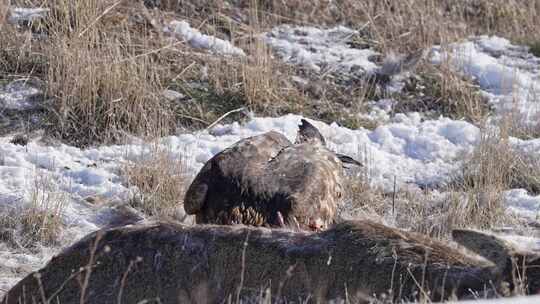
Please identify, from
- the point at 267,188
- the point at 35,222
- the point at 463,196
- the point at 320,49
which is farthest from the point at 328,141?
the point at 35,222

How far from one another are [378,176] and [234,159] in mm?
2087

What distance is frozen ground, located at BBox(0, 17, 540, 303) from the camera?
8.08 meters

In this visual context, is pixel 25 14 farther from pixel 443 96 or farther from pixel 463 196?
pixel 463 196

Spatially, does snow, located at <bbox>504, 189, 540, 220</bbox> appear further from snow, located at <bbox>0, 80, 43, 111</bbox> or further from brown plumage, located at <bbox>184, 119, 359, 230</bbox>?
snow, located at <bbox>0, 80, 43, 111</bbox>

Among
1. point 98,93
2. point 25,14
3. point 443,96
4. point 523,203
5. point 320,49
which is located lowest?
point 523,203

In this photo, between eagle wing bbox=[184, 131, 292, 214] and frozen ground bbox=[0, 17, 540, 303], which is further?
frozen ground bbox=[0, 17, 540, 303]

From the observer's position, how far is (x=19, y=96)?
9812 millimetres

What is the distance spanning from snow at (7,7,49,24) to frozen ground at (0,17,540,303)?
103cm

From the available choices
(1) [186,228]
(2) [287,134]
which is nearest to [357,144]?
(2) [287,134]

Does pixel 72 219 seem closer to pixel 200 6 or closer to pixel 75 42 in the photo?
pixel 75 42

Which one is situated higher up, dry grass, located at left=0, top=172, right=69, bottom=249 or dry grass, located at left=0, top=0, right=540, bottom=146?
dry grass, located at left=0, top=0, right=540, bottom=146

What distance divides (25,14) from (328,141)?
3243mm

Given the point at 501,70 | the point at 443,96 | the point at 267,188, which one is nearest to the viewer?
the point at 267,188

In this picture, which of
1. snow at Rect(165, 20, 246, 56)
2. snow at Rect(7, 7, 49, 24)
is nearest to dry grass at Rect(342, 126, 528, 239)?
snow at Rect(165, 20, 246, 56)
